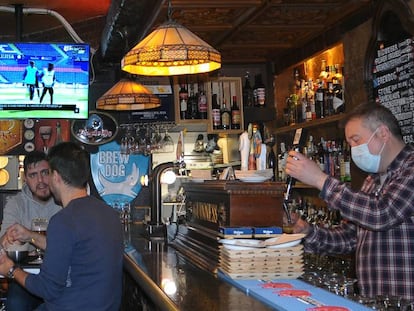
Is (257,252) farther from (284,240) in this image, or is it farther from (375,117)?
(375,117)

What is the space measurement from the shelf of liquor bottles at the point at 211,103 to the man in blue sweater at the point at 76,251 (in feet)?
11.8

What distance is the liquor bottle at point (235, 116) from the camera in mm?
6875

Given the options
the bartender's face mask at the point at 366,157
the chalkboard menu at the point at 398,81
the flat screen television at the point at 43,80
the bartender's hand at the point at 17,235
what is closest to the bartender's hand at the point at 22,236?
the bartender's hand at the point at 17,235

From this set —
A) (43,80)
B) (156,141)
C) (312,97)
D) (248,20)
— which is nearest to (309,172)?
(248,20)

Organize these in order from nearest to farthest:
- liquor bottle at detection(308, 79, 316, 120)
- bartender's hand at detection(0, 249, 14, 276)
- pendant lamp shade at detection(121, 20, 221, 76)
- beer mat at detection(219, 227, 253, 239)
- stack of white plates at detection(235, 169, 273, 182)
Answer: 1. beer mat at detection(219, 227, 253, 239)
2. stack of white plates at detection(235, 169, 273, 182)
3. bartender's hand at detection(0, 249, 14, 276)
4. pendant lamp shade at detection(121, 20, 221, 76)
5. liquor bottle at detection(308, 79, 316, 120)

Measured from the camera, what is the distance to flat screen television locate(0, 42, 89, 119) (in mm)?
5516

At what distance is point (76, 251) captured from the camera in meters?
2.95

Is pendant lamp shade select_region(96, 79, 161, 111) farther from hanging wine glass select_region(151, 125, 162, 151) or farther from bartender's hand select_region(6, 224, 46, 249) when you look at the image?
bartender's hand select_region(6, 224, 46, 249)

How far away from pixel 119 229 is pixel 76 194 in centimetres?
28

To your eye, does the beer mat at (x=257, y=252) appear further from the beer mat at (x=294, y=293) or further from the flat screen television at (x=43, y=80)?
the flat screen television at (x=43, y=80)

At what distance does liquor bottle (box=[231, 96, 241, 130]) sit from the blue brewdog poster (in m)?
1.31

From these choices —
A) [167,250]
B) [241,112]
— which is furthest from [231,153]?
[167,250]

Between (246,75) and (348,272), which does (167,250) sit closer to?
(348,272)

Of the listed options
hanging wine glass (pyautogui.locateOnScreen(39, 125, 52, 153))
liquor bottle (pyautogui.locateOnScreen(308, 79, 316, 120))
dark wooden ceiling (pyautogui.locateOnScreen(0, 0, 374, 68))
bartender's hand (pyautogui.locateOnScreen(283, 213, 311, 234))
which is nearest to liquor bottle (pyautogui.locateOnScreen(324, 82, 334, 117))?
liquor bottle (pyautogui.locateOnScreen(308, 79, 316, 120))
